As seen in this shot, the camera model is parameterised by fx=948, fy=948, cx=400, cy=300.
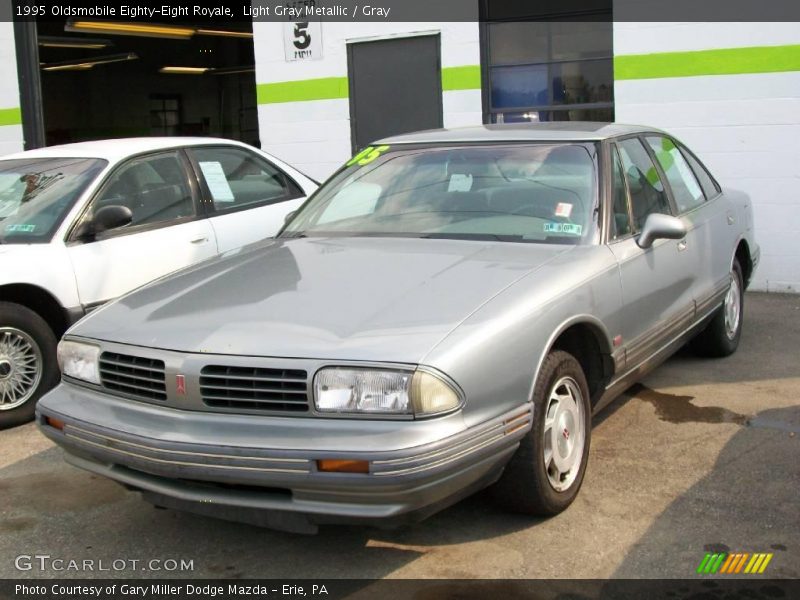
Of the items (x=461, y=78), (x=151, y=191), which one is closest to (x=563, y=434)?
(x=151, y=191)

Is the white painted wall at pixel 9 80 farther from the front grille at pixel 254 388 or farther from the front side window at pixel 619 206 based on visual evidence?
the front grille at pixel 254 388

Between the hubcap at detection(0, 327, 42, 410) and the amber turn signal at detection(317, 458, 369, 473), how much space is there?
3010mm

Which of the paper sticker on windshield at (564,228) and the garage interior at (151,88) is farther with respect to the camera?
the garage interior at (151,88)

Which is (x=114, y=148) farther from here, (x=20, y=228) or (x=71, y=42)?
(x=71, y=42)

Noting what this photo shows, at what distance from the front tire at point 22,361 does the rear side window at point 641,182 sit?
340 cm

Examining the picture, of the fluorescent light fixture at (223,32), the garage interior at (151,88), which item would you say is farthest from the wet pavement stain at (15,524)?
the garage interior at (151,88)

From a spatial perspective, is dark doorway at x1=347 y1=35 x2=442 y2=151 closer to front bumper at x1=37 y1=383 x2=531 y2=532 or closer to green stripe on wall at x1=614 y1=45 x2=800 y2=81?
green stripe on wall at x1=614 y1=45 x2=800 y2=81

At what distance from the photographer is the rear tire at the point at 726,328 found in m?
5.99

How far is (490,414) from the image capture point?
3299 mm

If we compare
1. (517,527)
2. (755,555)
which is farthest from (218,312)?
(755,555)

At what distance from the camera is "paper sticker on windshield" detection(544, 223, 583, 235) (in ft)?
14.1

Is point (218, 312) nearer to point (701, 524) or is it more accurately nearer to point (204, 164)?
point (701, 524)

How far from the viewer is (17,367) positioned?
17.8 ft

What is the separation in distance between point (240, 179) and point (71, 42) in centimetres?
1354
